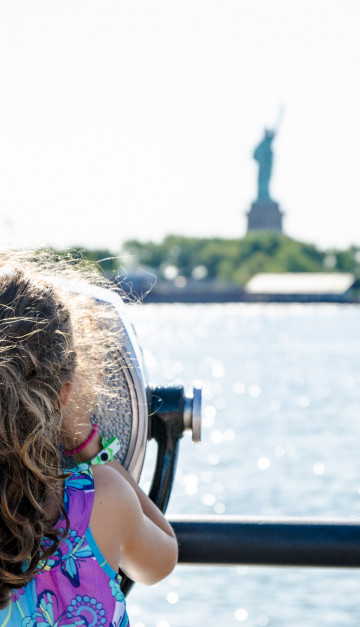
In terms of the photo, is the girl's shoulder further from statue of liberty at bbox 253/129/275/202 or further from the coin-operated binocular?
statue of liberty at bbox 253/129/275/202

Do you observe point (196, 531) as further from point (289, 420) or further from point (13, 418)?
point (289, 420)

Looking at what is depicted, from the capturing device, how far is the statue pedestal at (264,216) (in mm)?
63188

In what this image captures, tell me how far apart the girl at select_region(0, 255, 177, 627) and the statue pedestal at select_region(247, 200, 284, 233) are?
62.6 metres

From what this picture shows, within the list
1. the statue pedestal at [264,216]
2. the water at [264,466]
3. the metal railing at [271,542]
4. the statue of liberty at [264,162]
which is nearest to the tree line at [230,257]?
the statue pedestal at [264,216]

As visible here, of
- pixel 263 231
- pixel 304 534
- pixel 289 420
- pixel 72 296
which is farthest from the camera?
pixel 263 231

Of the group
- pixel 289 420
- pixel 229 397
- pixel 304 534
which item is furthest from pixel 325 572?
pixel 229 397

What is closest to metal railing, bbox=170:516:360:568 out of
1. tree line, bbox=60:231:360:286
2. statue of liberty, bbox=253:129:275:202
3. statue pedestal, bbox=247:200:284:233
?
tree line, bbox=60:231:360:286

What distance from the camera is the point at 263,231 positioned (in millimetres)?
63938

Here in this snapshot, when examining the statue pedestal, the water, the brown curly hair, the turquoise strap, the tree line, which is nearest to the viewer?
the brown curly hair

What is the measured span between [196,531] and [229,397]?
17681mm

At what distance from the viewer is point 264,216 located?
208 feet

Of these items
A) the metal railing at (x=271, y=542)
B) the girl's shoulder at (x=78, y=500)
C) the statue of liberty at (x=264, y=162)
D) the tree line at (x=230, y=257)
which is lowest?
the tree line at (x=230, y=257)

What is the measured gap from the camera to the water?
6809mm

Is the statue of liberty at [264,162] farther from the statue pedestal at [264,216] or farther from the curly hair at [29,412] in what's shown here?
the curly hair at [29,412]
